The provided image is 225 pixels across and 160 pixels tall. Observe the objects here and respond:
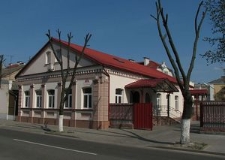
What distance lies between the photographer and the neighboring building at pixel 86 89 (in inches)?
996

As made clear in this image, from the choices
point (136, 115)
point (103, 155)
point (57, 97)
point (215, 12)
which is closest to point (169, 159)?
point (103, 155)

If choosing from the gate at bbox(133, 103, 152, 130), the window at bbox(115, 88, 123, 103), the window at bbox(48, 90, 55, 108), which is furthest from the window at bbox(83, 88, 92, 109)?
the window at bbox(48, 90, 55, 108)

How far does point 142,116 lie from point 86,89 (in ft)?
16.8

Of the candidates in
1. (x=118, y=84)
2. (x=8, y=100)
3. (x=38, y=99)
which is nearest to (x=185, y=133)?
(x=118, y=84)

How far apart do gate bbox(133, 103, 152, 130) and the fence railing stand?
3992mm

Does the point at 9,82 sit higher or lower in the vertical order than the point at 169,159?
higher

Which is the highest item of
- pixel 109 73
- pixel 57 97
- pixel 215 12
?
pixel 215 12

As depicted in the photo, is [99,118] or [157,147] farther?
[99,118]

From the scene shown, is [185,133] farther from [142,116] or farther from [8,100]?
[8,100]

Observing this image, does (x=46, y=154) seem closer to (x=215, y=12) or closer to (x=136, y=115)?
(x=215, y=12)

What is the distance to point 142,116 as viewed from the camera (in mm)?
24125

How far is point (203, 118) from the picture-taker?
832 inches

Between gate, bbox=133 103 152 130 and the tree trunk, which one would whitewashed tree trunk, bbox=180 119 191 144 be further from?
gate, bbox=133 103 152 130

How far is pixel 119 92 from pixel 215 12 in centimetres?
1160
